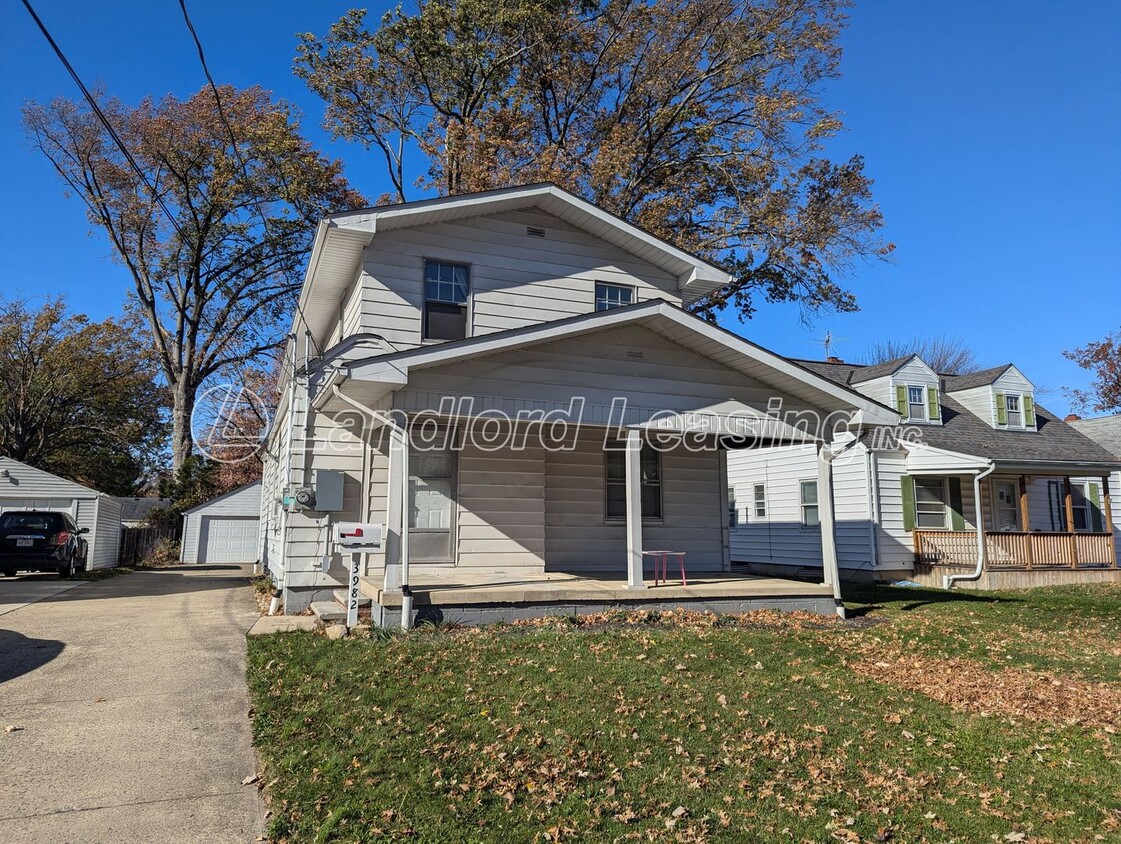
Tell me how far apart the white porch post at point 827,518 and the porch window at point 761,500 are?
390 inches

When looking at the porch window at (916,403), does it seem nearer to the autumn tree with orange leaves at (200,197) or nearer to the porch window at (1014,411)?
the porch window at (1014,411)

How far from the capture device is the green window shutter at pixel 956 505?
18969 mm

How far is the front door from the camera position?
1119cm

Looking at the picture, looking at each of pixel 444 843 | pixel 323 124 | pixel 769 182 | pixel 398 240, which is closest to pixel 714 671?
pixel 444 843

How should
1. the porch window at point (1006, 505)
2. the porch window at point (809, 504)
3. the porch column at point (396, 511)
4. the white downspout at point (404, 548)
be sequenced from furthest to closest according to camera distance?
1. the porch window at point (1006, 505)
2. the porch window at point (809, 504)
3. the porch column at point (396, 511)
4. the white downspout at point (404, 548)

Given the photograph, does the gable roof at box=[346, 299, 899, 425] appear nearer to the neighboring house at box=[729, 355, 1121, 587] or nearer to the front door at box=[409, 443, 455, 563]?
the front door at box=[409, 443, 455, 563]

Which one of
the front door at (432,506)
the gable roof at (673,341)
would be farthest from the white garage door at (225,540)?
the gable roof at (673,341)

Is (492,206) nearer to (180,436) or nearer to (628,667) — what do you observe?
(628,667)

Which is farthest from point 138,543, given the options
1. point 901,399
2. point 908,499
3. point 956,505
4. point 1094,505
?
point 1094,505

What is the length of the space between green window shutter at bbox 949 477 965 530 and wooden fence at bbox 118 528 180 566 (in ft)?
84.6

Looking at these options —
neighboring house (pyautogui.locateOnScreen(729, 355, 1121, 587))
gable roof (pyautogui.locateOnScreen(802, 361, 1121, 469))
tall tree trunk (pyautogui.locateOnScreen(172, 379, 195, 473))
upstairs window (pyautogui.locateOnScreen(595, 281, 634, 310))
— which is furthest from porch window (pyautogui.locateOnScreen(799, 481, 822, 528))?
tall tree trunk (pyautogui.locateOnScreen(172, 379, 195, 473))

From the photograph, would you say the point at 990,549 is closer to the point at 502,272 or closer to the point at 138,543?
the point at 502,272

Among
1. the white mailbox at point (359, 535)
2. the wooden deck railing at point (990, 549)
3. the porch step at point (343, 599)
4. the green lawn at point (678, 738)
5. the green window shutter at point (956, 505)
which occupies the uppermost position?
the green window shutter at point (956, 505)

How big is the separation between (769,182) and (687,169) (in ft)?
8.38
